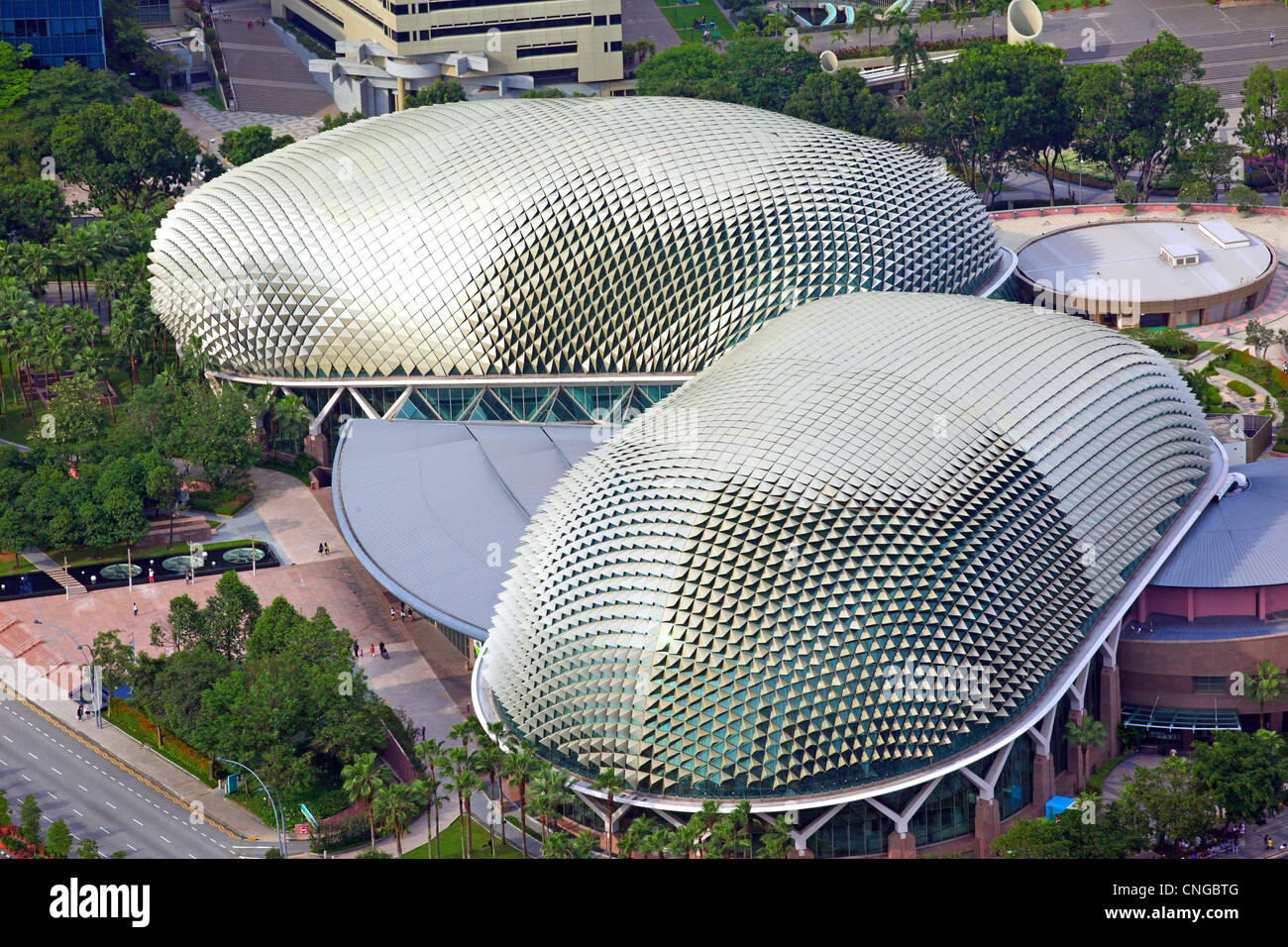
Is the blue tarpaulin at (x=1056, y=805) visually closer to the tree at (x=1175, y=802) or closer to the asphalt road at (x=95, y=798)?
the tree at (x=1175, y=802)

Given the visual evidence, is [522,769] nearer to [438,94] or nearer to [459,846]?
[459,846]

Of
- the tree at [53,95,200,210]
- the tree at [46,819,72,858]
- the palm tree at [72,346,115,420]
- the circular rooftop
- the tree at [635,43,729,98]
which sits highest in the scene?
the tree at [635,43,729,98]

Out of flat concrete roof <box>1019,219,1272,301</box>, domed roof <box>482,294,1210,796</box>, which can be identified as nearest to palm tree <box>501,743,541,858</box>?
domed roof <box>482,294,1210,796</box>

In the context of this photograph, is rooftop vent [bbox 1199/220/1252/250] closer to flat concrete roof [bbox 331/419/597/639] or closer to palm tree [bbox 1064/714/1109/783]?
flat concrete roof [bbox 331/419/597/639]

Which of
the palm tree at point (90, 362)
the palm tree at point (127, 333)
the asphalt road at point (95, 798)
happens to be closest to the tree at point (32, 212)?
the palm tree at point (127, 333)

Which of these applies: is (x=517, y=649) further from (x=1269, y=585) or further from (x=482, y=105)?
(x=482, y=105)

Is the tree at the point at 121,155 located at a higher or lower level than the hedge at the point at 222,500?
higher

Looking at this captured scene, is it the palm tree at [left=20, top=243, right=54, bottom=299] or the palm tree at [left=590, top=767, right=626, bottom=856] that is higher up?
the palm tree at [left=20, top=243, right=54, bottom=299]
